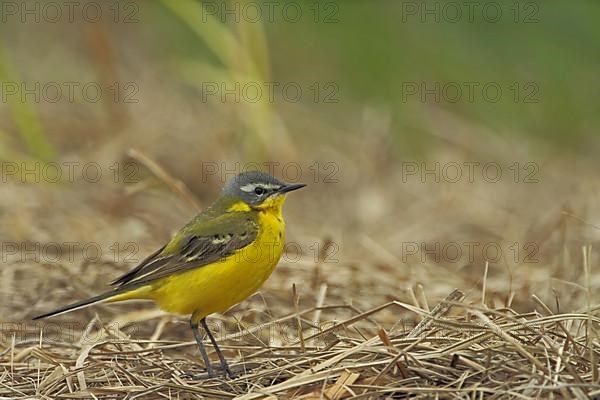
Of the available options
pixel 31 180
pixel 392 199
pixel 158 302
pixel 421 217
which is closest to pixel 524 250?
pixel 421 217

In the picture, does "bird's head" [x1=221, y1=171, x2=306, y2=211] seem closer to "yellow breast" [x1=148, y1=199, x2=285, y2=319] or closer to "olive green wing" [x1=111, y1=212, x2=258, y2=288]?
"olive green wing" [x1=111, y1=212, x2=258, y2=288]

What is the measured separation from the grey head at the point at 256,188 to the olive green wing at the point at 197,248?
7.6 inches

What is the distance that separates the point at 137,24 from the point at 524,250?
376 inches

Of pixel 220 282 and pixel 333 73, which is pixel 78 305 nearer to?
pixel 220 282

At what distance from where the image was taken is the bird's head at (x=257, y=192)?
6527 mm

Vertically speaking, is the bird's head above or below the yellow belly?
above

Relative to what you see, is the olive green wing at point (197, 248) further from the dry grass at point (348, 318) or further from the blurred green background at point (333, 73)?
the blurred green background at point (333, 73)

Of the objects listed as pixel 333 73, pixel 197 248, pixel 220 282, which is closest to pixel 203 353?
pixel 220 282

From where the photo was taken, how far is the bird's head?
6527 mm

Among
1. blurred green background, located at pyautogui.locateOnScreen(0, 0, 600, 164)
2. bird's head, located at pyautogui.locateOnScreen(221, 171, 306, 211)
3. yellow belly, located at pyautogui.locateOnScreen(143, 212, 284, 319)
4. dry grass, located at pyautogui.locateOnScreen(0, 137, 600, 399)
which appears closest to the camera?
dry grass, located at pyautogui.locateOnScreen(0, 137, 600, 399)

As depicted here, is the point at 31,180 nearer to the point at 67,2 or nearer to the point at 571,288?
the point at 571,288

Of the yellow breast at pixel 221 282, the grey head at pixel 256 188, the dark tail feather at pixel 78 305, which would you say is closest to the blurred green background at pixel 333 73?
the grey head at pixel 256 188

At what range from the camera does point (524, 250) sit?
8.95 metres

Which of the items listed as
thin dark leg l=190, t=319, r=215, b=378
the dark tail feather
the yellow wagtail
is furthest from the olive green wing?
thin dark leg l=190, t=319, r=215, b=378
